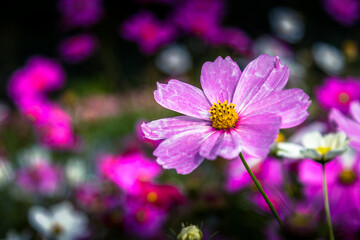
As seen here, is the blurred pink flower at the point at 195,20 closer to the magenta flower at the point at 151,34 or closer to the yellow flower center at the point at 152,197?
the magenta flower at the point at 151,34

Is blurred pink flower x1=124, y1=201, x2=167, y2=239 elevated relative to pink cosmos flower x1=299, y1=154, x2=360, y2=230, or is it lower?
lower

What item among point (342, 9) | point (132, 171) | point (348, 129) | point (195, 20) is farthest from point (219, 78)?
point (342, 9)

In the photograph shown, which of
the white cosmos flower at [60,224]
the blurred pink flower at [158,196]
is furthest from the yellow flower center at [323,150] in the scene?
the white cosmos flower at [60,224]

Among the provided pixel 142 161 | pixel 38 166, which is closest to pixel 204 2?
pixel 38 166

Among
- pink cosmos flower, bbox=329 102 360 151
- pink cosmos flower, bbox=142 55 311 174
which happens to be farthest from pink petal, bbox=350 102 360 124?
pink cosmos flower, bbox=142 55 311 174

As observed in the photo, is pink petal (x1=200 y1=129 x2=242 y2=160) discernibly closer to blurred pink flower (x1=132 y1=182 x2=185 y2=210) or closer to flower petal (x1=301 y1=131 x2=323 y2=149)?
flower petal (x1=301 y1=131 x2=323 y2=149)

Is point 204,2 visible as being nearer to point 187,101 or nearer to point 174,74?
point 174,74

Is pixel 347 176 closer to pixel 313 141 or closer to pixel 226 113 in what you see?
pixel 313 141
